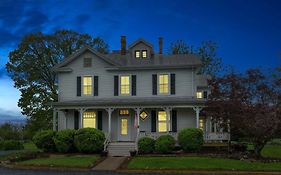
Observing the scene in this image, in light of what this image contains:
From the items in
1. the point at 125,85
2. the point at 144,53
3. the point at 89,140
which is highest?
the point at 144,53

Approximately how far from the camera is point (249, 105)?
2455 centimetres

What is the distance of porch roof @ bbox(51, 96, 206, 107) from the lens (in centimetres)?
2867

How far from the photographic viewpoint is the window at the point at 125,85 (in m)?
31.3

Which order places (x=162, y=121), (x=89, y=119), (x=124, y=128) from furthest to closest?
(x=89, y=119)
(x=124, y=128)
(x=162, y=121)

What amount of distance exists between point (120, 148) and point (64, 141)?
416cm

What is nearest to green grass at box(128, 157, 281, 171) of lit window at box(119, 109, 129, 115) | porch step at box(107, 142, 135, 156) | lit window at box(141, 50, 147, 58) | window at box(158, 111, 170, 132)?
porch step at box(107, 142, 135, 156)

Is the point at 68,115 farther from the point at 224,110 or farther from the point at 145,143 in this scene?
the point at 224,110

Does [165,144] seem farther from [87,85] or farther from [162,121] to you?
[87,85]

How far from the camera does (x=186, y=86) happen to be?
30.6m

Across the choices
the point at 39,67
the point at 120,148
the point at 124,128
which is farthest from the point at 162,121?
the point at 39,67

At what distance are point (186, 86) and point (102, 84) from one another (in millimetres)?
7115

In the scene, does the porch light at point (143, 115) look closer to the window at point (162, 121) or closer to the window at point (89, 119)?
the window at point (162, 121)

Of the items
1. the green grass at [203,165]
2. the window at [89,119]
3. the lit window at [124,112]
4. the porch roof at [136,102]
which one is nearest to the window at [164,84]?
the porch roof at [136,102]

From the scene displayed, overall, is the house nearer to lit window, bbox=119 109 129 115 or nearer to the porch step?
lit window, bbox=119 109 129 115
